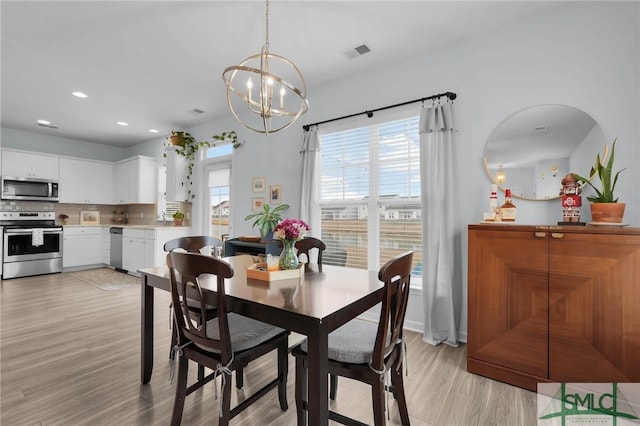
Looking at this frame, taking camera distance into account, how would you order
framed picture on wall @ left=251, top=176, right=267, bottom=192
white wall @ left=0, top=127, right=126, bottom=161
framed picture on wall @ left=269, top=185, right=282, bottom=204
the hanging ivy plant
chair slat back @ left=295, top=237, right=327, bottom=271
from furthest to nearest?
white wall @ left=0, top=127, right=126, bottom=161 → the hanging ivy plant → framed picture on wall @ left=251, top=176, right=267, bottom=192 → framed picture on wall @ left=269, top=185, right=282, bottom=204 → chair slat back @ left=295, top=237, right=327, bottom=271

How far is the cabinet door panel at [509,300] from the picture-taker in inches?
80.3

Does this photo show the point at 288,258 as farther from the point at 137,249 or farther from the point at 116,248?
the point at 116,248

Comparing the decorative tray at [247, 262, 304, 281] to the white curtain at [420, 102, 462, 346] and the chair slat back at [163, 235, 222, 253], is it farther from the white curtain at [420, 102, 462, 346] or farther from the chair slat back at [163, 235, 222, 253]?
the white curtain at [420, 102, 462, 346]

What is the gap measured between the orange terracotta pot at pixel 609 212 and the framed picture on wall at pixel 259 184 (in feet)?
11.8

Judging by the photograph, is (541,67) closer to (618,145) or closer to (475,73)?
(475,73)

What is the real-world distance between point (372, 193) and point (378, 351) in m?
2.26

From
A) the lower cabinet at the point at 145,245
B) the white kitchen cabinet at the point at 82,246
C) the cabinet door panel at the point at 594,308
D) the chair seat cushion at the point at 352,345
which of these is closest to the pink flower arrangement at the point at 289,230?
the chair seat cushion at the point at 352,345

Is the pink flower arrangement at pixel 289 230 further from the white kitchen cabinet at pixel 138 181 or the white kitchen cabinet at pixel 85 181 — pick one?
the white kitchen cabinet at pixel 85 181

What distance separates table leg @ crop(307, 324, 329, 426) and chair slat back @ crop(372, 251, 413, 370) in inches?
11.5

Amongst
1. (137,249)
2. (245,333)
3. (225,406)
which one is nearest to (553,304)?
(245,333)

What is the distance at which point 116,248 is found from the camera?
623 cm

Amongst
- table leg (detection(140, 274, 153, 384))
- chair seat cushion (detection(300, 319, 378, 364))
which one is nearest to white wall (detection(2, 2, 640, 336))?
chair seat cushion (detection(300, 319, 378, 364))

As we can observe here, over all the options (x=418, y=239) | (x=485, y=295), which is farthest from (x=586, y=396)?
(x=418, y=239)

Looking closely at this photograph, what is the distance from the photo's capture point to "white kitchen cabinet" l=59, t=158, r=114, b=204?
6.18 m
